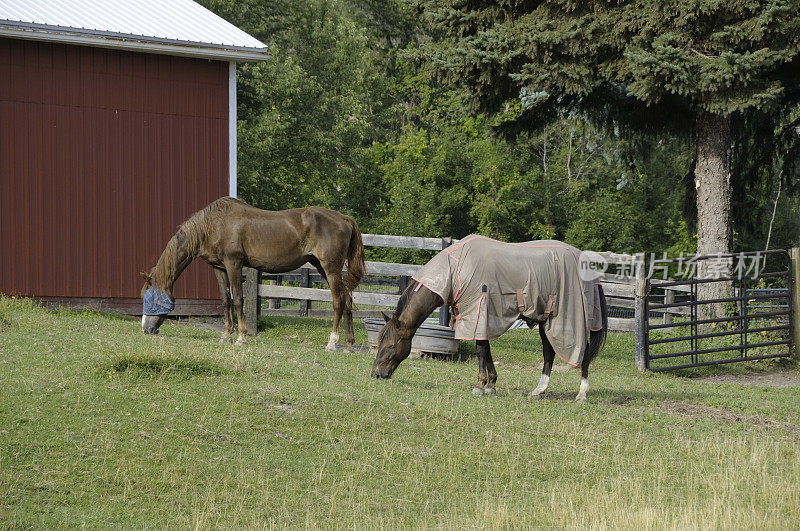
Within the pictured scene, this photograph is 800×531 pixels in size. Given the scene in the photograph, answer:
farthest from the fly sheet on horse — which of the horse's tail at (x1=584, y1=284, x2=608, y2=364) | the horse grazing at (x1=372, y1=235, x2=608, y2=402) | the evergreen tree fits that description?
the evergreen tree

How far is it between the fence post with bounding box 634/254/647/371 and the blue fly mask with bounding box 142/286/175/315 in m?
6.29

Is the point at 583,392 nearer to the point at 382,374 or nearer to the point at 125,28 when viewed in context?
the point at 382,374

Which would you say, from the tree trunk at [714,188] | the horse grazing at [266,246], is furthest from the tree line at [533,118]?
the horse grazing at [266,246]

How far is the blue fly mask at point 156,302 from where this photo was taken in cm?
1112

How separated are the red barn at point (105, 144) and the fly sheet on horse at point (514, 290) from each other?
276 inches

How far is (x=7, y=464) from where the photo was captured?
236 inches

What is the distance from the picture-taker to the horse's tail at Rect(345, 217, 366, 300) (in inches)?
464

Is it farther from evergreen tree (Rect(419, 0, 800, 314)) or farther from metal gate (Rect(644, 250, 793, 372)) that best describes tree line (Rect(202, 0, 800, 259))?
metal gate (Rect(644, 250, 793, 372))

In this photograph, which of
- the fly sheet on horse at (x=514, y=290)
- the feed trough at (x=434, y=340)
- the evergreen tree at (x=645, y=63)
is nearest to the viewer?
the fly sheet on horse at (x=514, y=290)

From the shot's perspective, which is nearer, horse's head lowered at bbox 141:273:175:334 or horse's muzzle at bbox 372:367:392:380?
horse's muzzle at bbox 372:367:392:380

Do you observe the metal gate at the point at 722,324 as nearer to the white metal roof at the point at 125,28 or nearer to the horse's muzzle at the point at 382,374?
the horse's muzzle at the point at 382,374

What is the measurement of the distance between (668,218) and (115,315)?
2524 cm

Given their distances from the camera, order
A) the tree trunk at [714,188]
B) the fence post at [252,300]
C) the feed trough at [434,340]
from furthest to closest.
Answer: the tree trunk at [714,188]
the fence post at [252,300]
the feed trough at [434,340]

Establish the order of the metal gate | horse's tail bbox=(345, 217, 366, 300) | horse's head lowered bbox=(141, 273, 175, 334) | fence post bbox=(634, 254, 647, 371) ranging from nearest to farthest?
horse's head lowered bbox=(141, 273, 175, 334) < horse's tail bbox=(345, 217, 366, 300) < fence post bbox=(634, 254, 647, 371) < the metal gate
